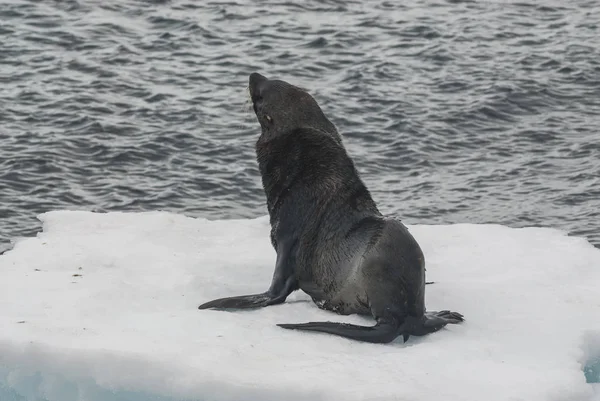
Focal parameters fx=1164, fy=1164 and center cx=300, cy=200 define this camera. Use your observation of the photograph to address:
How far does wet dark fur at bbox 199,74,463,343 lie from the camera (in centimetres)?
733

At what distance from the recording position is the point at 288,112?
8344 mm

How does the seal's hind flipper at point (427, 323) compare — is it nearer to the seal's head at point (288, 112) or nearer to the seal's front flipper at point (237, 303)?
the seal's front flipper at point (237, 303)

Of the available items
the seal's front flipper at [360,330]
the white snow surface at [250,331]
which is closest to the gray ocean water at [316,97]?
the white snow surface at [250,331]

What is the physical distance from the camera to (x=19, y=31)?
18.5 metres

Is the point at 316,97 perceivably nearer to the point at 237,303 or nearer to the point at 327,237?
the point at 327,237

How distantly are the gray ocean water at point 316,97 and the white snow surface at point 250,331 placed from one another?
9.85ft

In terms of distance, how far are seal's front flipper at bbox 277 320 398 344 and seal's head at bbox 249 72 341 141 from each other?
161 centimetres

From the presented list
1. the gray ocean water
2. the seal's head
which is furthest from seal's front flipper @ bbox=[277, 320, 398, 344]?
the gray ocean water

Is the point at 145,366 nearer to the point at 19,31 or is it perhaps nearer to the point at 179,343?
the point at 179,343

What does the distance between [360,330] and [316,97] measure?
9.36m

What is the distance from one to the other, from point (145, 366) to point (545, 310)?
9.49 ft

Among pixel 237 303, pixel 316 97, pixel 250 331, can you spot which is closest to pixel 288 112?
pixel 237 303

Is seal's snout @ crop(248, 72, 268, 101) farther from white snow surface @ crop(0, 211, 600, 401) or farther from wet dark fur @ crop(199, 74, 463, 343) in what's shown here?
white snow surface @ crop(0, 211, 600, 401)

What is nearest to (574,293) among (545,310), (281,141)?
(545,310)
